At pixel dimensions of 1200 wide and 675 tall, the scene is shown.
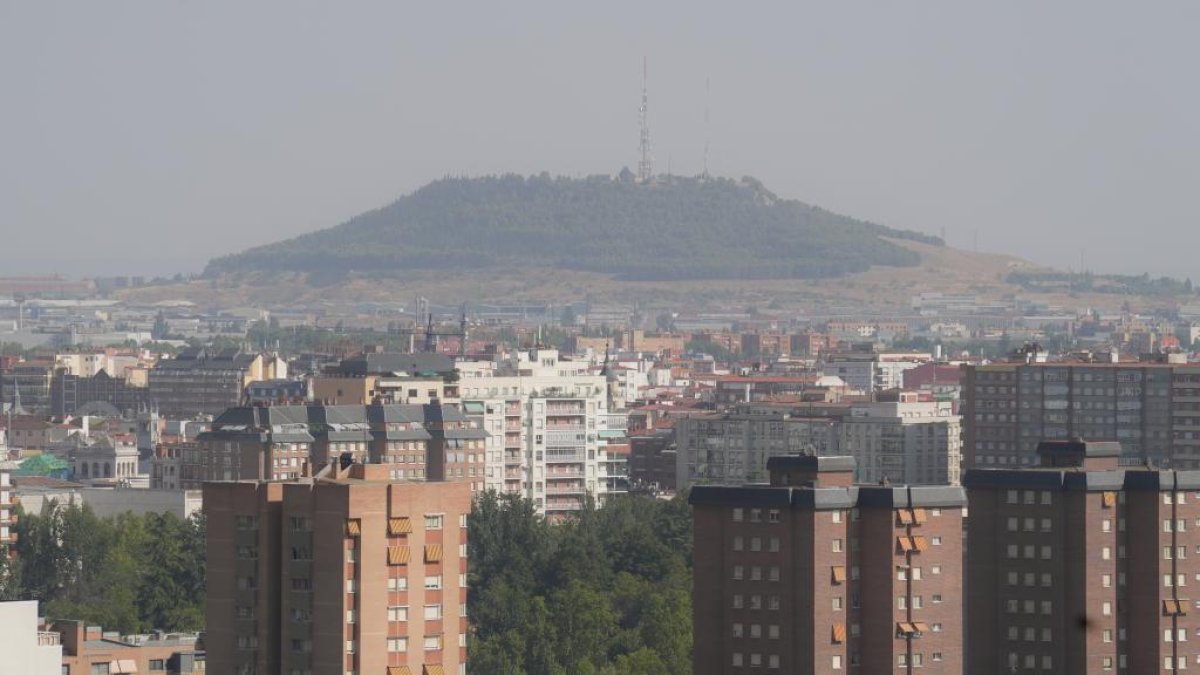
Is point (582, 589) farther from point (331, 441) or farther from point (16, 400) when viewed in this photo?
point (16, 400)

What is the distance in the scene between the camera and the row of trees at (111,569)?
6881 cm

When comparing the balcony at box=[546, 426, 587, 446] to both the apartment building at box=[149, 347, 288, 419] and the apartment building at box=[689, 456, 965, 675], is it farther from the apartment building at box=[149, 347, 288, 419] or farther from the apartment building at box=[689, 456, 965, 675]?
the apartment building at box=[689, 456, 965, 675]

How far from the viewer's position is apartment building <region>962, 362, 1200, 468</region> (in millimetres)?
91438

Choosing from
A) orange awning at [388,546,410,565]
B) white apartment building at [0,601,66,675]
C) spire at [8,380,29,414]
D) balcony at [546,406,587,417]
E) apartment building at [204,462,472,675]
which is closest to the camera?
white apartment building at [0,601,66,675]

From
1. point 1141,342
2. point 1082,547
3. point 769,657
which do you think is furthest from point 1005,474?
point 1141,342

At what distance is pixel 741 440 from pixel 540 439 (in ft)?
17.5

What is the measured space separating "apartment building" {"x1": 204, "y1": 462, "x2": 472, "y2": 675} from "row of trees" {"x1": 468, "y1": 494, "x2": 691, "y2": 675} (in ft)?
71.8

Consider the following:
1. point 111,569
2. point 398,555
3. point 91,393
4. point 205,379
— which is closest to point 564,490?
point 111,569

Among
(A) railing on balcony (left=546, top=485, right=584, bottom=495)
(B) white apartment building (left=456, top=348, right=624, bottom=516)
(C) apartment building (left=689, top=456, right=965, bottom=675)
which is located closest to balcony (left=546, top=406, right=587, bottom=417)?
(B) white apartment building (left=456, top=348, right=624, bottom=516)

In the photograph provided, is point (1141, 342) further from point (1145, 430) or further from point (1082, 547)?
point (1082, 547)

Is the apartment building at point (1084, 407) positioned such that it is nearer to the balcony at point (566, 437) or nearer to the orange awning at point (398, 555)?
the balcony at point (566, 437)

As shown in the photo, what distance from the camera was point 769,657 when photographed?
4719 centimetres

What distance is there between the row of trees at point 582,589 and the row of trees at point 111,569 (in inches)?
213

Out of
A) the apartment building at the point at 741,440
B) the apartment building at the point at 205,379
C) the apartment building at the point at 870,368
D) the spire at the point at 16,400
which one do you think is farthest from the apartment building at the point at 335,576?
the apartment building at the point at 870,368
